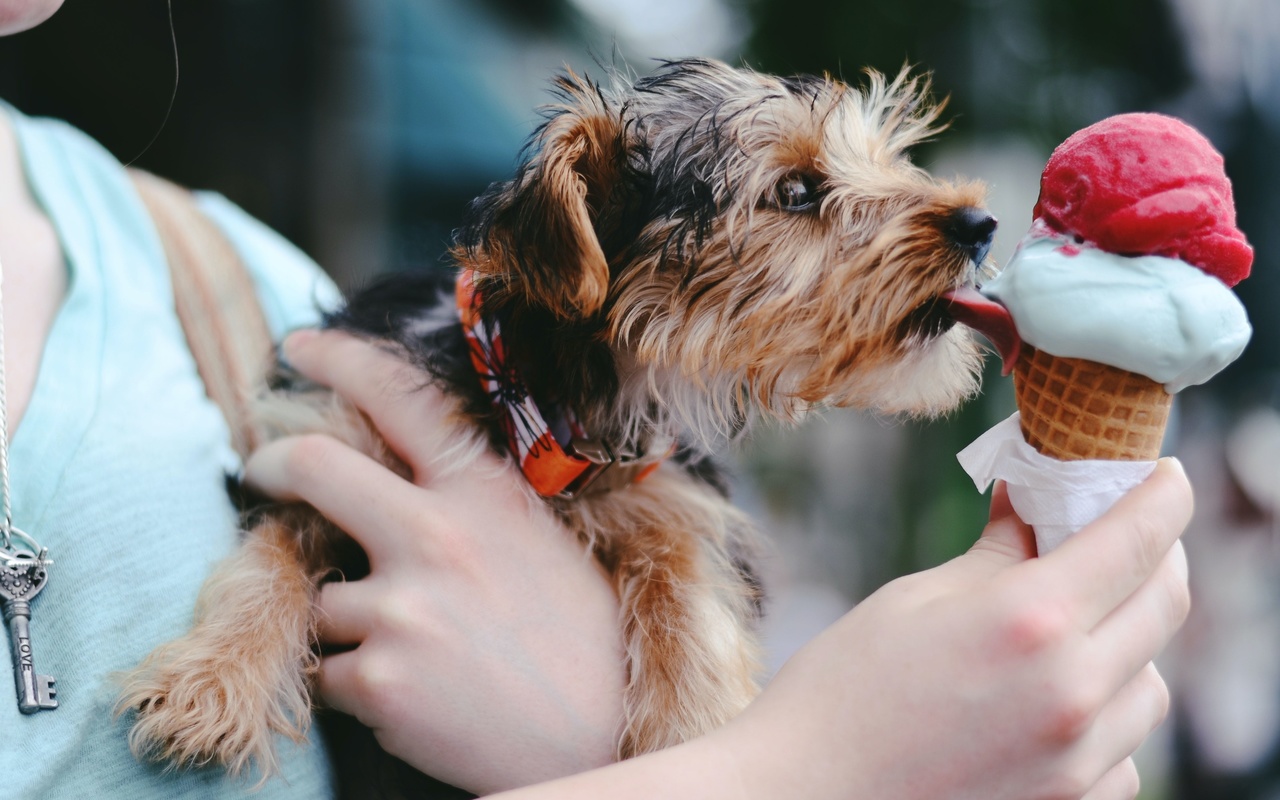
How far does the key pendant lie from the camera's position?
1.39 meters

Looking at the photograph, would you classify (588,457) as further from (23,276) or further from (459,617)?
(23,276)

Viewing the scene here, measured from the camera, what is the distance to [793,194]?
2039 millimetres

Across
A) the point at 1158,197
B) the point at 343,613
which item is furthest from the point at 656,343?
the point at 1158,197

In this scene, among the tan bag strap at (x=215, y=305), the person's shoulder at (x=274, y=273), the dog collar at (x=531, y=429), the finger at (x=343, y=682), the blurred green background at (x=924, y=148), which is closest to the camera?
the finger at (x=343, y=682)

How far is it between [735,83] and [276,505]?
4.91 ft

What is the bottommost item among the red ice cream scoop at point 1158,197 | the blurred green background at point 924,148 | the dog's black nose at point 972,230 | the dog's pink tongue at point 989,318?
the blurred green background at point 924,148

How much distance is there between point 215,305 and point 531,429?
856 millimetres

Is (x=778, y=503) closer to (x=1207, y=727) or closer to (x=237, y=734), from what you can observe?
(x=1207, y=727)

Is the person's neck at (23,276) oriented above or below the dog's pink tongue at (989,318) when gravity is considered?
below

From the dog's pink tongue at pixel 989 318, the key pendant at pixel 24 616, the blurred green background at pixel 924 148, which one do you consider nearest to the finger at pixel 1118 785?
the dog's pink tongue at pixel 989 318

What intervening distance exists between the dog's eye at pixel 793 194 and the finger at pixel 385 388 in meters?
0.87

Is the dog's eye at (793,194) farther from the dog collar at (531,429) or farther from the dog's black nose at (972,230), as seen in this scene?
the dog collar at (531,429)

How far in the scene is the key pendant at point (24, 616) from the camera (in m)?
1.39

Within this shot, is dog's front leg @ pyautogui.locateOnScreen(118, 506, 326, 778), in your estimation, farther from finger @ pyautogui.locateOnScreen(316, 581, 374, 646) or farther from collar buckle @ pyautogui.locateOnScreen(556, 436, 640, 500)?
collar buckle @ pyautogui.locateOnScreen(556, 436, 640, 500)
